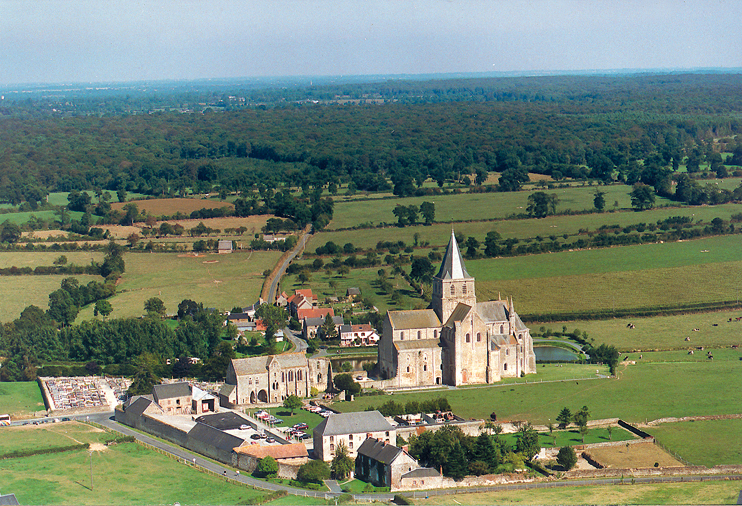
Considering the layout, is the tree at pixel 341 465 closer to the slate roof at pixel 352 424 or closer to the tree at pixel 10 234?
the slate roof at pixel 352 424

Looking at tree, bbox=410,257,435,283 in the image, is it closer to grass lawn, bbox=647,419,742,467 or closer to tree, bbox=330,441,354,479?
grass lawn, bbox=647,419,742,467

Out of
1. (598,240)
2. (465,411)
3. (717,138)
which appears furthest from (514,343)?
(717,138)

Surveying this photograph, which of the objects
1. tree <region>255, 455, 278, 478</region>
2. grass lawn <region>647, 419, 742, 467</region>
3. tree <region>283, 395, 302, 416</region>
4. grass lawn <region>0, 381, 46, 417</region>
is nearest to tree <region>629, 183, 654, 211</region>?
grass lawn <region>647, 419, 742, 467</region>

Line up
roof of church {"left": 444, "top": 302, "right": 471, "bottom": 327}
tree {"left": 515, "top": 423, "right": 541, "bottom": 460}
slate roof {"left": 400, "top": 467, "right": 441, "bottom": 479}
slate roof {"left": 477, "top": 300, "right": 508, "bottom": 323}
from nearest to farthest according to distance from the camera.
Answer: slate roof {"left": 400, "top": 467, "right": 441, "bottom": 479} < tree {"left": 515, "top": 423, "right": 541, "bottom": 460} < roof of church {"left": 444, "top": 302, "right": 471, "bottom": 327} < slate roof {"left": 477, "top": 300, "right": 508, "bottom": 323}

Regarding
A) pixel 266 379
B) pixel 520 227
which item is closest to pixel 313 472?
pixel 266 379

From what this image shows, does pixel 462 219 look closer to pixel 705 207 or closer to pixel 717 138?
pixel 705 207

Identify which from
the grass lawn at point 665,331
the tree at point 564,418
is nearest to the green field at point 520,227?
the grass lawn at point 665,331
